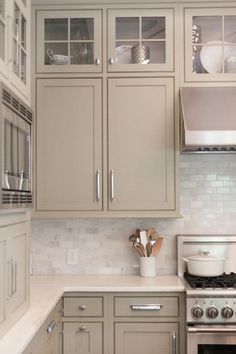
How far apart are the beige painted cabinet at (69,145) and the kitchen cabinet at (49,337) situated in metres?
0.72

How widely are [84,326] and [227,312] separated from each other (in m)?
0.90

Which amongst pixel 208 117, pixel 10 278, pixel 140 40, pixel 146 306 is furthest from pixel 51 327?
pixel 140 40

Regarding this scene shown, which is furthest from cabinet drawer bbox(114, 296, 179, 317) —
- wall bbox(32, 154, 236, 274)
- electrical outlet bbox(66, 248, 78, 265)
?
electrical outlet bbox(66, 248, 78, 265)

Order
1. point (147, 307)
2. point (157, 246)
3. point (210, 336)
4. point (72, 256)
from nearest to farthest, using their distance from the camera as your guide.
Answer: point (210, 336), point (147, 307), point (157, 246), point (72, 256)

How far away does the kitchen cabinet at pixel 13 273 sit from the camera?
1874mm

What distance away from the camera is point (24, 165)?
213 cm

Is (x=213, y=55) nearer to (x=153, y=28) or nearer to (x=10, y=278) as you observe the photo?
(x=153, y=28)

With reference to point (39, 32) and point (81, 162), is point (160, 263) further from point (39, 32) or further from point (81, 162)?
point (39, 32)

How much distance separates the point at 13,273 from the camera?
203cm

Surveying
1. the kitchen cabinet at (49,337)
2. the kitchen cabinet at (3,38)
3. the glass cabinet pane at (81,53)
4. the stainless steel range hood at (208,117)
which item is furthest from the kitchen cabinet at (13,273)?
the glass cabinet pane at (81,53)

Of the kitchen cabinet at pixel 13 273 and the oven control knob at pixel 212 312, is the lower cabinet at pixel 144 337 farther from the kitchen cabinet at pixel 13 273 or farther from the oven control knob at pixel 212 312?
the kitchen cabinet at pixel 13 273

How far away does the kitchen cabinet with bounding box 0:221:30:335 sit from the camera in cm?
187

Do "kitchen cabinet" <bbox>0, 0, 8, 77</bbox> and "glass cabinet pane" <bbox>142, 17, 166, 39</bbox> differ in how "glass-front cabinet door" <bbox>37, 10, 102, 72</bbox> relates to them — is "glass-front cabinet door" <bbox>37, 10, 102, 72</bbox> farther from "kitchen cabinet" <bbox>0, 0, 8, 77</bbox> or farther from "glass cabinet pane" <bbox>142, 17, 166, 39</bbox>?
"kitchen cabinet" <bbox>0, 0, 8, 77</bbox>

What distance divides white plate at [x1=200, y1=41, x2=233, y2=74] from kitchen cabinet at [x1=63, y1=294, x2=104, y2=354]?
1.74 meters
